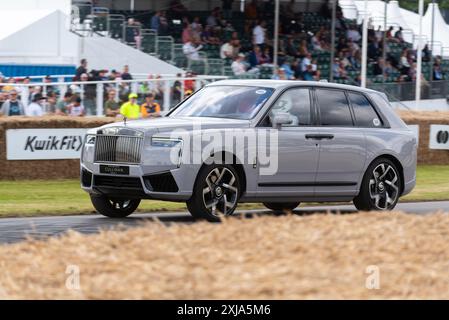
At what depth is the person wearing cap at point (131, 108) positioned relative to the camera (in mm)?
24062

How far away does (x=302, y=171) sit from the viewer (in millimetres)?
14680

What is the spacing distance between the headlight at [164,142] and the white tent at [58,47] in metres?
18.3

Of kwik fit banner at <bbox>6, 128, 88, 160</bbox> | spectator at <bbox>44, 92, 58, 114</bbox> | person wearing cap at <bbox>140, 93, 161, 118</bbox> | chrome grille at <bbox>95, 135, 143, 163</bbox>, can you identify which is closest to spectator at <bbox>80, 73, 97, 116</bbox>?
spectator at <bbox>44, 92, 58, 114</bbox>

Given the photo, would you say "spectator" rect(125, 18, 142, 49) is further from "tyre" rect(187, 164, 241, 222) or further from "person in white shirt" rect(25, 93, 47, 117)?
"tyre" rect(187, 164, 241, 222)

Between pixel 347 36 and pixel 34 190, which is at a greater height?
pixel 347 36

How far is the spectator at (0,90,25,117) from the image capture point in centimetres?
2278

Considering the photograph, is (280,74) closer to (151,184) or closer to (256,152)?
(256,152)

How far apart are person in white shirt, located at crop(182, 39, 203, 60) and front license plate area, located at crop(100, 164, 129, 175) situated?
741 inches

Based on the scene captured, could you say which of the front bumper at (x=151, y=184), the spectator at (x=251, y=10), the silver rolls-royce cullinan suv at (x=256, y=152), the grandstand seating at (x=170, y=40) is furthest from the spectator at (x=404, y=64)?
the front bumper at (x=151, y=184)

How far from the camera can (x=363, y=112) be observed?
51.7 ft
